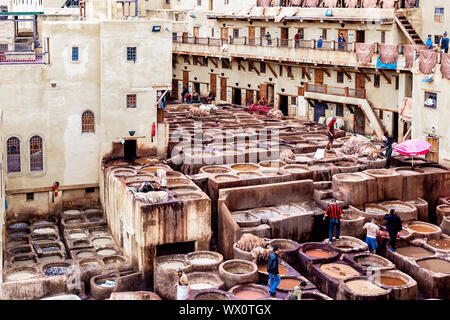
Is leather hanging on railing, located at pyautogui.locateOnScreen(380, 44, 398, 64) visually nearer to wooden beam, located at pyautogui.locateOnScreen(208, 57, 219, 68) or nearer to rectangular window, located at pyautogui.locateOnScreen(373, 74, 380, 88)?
rectangular window, located at pyautogui.locateOnScreen(373, 74, 380, 88)

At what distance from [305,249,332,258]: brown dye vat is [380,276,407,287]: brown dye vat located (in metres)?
2.82

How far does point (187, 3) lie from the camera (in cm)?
7012

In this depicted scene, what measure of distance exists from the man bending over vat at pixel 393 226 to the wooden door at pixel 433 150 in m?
11.7

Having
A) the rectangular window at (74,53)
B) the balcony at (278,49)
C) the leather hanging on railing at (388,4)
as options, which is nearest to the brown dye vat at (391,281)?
the rectangular window at (74,53)

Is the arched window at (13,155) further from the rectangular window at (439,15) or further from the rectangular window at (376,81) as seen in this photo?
the rectangular window at (439,15)

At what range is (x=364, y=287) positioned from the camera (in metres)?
25.8

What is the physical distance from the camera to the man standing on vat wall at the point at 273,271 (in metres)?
23.6

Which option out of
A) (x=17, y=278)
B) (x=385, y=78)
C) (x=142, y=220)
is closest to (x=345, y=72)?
(x=385, y=78)

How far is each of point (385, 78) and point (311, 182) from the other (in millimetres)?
16294

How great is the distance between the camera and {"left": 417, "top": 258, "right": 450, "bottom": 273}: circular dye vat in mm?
28062

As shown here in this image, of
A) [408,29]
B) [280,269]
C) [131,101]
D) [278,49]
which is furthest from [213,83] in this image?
[280,269]

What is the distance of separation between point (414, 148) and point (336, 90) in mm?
17037

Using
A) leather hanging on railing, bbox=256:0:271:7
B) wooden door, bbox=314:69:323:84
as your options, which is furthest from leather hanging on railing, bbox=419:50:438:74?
leather hanging on railing, bbox=256:0:271:7

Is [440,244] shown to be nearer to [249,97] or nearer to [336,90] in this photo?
[336,90]
